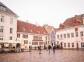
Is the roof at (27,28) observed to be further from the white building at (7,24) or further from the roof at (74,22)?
the roof at (74,22)

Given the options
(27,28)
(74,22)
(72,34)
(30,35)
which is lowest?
(72,34)

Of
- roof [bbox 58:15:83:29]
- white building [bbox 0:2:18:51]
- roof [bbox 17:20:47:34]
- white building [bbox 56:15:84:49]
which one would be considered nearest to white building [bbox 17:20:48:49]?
roof [bbox 17:20:47:34]

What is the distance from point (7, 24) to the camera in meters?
47.7

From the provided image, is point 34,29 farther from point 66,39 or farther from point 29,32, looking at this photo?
point 66,39

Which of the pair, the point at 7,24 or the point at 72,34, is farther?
the point at 72,34

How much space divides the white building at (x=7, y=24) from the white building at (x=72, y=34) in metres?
15.7

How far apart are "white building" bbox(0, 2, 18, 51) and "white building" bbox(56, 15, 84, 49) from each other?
1568cm

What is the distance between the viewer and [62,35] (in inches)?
2184

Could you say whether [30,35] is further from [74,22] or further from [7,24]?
[74,22]

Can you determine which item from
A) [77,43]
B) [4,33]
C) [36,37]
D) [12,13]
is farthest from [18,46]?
[36,37]

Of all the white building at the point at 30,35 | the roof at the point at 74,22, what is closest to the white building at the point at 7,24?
the white building at the point at 30,35

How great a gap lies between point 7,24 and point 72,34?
19.8m

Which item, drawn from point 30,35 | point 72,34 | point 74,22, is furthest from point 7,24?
point 74,22

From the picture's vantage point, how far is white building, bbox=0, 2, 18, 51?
4600 centimetres
